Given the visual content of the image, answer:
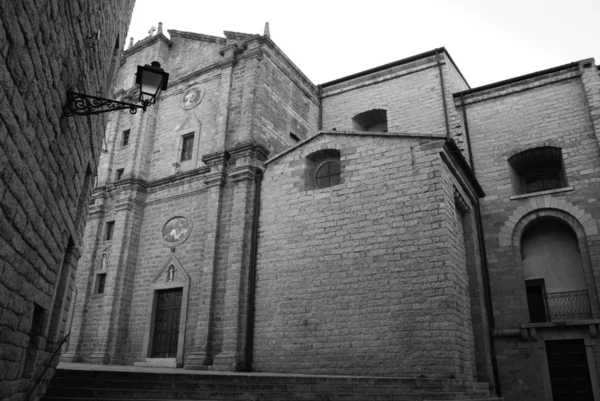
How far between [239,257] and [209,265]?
1.14 metres

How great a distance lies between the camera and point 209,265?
13812 mm

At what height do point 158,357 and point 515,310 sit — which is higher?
point 515,310

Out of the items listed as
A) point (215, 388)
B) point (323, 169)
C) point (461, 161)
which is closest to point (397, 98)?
point (461, 161)

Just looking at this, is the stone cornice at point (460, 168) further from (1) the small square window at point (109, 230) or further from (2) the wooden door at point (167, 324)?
(1) the small square window at point (109, 230)

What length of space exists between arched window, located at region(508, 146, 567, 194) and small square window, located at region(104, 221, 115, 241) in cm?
1373

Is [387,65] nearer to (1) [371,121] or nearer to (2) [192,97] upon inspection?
(1) [371,121]

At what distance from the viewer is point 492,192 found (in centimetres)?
1536

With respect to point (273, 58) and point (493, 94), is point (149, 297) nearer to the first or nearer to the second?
point (273, 58)

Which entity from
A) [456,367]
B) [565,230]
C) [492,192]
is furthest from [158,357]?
[565,230]

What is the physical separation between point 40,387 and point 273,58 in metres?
13.1

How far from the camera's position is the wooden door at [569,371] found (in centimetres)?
1254

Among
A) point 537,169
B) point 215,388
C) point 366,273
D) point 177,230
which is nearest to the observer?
point 215,388

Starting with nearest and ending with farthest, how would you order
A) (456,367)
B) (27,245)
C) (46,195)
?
(27,245) < (46,195) < (456,367)

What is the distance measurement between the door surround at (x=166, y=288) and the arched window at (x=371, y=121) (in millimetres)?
9002
